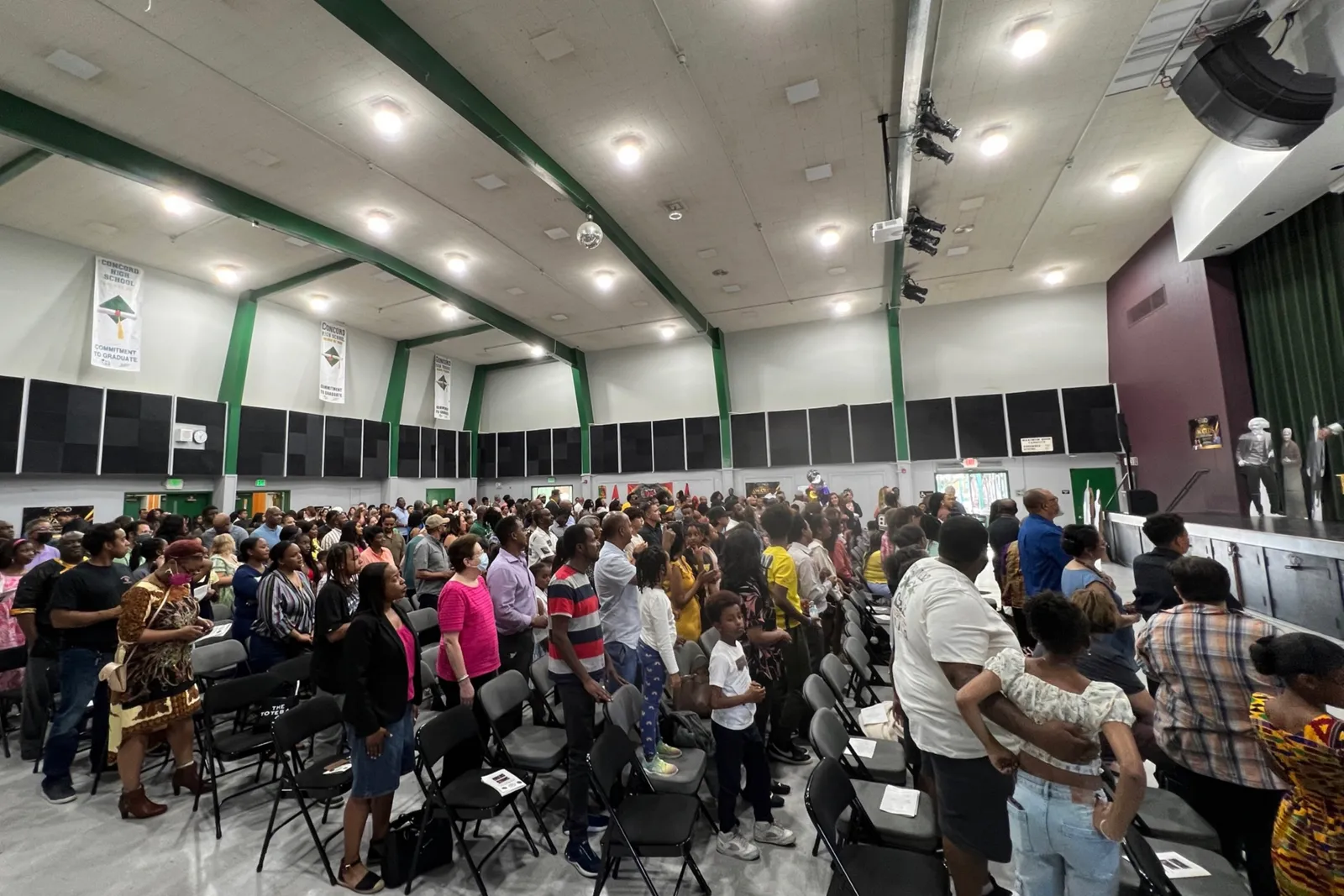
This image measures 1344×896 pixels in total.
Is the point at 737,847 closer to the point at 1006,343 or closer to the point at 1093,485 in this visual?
the point at 1093,485

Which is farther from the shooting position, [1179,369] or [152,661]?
[1179,369]

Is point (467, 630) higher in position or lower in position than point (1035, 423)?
lower

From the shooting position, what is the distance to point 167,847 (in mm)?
2754

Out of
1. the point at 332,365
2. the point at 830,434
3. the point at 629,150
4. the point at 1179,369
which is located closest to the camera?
the point at 629,150

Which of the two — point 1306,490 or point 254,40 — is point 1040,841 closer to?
point 254,40

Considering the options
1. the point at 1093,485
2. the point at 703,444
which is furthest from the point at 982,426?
the point at 703,444

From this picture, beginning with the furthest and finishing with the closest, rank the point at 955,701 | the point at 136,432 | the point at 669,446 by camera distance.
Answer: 1. the point at 669,446
2. the point at 136,432
3. the point at 955,701

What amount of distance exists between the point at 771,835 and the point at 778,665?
0.88 m

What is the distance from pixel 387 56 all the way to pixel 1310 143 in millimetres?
8746

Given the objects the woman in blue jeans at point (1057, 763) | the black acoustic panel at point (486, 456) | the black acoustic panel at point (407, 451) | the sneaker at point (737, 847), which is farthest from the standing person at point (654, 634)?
the black acoustic panel at point (486, 456)

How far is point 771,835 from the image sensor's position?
8.79 feet

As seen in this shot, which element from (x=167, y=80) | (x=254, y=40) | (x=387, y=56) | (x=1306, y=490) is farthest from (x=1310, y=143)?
(x=167, y=80)

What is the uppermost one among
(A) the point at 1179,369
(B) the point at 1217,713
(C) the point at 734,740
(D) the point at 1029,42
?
(D) the point at 1029,42

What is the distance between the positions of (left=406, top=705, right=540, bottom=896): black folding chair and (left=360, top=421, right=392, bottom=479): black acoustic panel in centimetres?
1178
